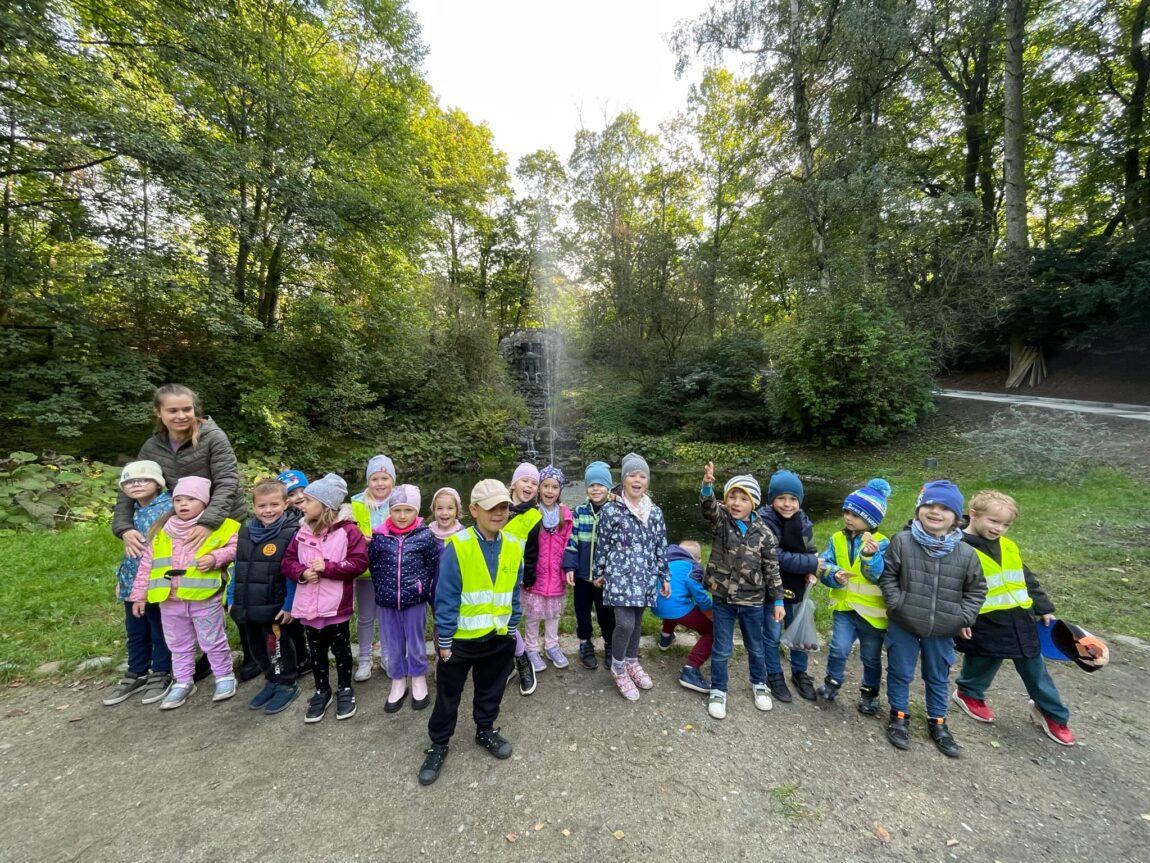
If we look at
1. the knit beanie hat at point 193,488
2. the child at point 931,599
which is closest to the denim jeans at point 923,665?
the child at point 931,599

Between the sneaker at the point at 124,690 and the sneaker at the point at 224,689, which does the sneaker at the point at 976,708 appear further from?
the sneaker at the point at 124,690

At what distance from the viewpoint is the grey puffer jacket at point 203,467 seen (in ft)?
9.50

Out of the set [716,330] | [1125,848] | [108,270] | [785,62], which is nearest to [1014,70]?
[785,62]

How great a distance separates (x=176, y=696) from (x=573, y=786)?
2719 millimetres

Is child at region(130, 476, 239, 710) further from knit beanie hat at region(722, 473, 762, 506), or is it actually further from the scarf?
the scarf

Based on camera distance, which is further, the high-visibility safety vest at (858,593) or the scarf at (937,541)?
the high-visibility safety vest at (858,593)

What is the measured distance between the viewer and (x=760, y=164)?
47.5 feet

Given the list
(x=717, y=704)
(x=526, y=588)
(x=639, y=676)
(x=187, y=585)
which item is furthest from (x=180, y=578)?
(x=717, y=704)

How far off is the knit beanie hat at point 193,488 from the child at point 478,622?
1.83 metres

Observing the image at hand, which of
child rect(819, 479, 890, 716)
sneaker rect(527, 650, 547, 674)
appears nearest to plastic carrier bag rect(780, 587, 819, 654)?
child rect(819, 479, 890, 716)

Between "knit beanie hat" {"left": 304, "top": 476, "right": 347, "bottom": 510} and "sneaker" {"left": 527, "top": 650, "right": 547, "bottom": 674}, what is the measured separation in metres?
1.81

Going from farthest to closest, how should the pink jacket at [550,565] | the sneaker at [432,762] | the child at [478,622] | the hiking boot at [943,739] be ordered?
the pink jacket at [550,565] → the hiking boot at [943,739] → the child at [478,622] → the sneaker at [432,762]

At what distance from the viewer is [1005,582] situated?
2633 millimetres

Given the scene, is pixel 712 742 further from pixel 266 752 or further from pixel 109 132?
pixel 109 132
